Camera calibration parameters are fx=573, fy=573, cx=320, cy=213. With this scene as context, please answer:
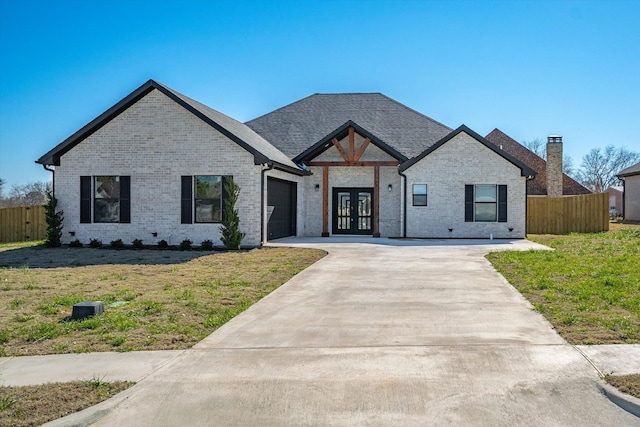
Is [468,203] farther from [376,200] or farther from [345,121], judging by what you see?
[345,121]

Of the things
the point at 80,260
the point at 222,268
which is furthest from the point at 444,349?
the point at 80,260

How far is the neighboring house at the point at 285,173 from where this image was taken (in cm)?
1950

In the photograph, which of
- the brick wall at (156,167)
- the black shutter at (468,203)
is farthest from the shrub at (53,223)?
the black shutter at (468,203)

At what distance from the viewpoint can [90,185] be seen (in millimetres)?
20016

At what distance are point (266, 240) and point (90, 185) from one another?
21.1ft

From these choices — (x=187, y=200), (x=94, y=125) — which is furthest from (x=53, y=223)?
(x=187, y=200)

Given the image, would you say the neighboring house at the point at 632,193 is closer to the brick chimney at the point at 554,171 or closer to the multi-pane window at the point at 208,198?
the brick chimney at the point at 554,171

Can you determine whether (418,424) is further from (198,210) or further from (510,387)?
(198,210)

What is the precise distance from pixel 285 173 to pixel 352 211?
429cm

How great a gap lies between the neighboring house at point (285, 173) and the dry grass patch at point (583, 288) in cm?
700

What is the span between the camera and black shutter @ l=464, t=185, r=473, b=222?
23.2 m

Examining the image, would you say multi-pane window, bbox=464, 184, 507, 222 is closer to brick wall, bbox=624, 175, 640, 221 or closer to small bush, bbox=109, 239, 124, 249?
small bush, bbox=109, 239, 124, 249

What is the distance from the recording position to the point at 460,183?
2320 centimetres

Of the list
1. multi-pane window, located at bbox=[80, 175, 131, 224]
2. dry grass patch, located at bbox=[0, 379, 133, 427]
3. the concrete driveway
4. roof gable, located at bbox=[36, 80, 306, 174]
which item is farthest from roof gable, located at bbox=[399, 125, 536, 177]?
dry grass patch, located at bbox=[0, 379, 133, 427]
